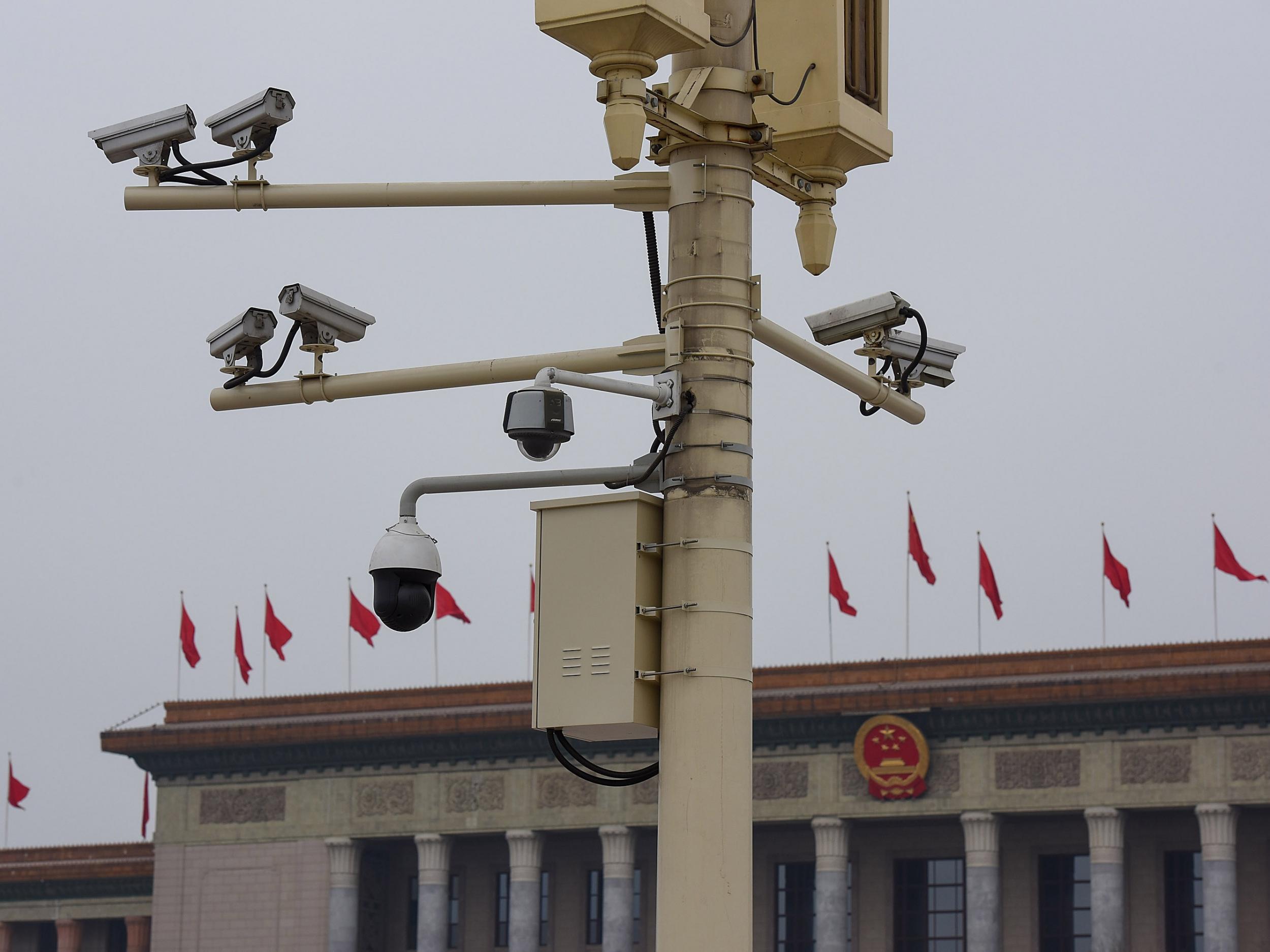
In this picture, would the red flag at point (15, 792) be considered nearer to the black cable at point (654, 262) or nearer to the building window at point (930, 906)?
the building window at point (930, 906)

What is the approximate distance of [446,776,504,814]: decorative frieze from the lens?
57.8 meters

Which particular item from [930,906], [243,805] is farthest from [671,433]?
[243,805]

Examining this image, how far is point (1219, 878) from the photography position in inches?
1950

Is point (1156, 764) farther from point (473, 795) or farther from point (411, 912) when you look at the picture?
point (411, 912)

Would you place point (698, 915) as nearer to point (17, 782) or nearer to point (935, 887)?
point (935, 887)

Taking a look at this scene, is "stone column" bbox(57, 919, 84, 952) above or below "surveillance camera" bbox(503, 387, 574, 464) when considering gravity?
below

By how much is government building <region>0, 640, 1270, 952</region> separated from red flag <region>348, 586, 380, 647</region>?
7.94 ft

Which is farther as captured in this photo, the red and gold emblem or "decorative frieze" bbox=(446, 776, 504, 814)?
"decorative frieze" bbox=(446, 776, 504, 814)

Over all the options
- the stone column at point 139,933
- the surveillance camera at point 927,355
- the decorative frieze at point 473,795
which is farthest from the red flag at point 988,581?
the surveillance camera at point 927,355

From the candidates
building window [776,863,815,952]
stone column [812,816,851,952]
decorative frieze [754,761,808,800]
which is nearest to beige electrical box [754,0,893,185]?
stone column [812,816,851,952]

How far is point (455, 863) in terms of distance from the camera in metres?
61.3

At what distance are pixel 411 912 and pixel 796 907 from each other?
11.6 m

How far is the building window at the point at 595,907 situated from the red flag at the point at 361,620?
8.91 metres

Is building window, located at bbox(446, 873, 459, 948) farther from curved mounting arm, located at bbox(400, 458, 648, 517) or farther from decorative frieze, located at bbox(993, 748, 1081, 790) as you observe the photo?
curved mounting arm, located at bbox(400, 458, 648, 517)
